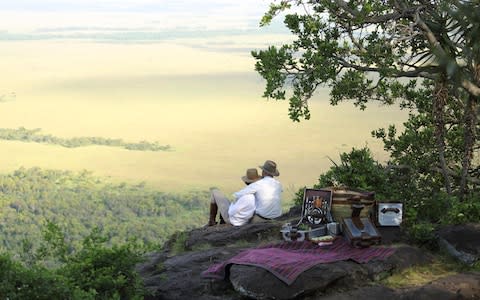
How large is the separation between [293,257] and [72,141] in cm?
18520

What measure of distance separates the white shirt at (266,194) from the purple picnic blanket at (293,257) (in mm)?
1514

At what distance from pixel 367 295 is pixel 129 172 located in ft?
483

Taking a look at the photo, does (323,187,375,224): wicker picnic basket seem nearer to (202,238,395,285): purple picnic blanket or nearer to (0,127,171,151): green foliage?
(202,238,395,285): purple picnic blanket

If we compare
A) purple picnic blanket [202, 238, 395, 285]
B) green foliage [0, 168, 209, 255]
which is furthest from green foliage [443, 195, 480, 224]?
green foliage [0, 168, 209, 255]

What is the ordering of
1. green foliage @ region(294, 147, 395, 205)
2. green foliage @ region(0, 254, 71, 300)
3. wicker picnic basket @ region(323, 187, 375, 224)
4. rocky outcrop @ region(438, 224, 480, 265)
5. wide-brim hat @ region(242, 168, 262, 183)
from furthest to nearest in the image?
green foliage @ region(294, 147, 395, 205), wide-brim hat @ region(242, 168, 262, 183), wicker picnic basket @ region(323, 187, 375, 224), rocky outcrop @ region(438, 224, 480, 265), green foliage @ region(0, 254, 71, 300)

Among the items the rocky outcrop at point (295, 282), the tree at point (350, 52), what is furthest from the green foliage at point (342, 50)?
the rocky outcrop at point (295, 282)

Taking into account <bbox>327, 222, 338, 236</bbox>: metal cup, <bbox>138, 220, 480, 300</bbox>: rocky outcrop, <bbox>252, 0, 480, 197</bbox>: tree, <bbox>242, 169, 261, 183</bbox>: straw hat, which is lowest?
<bbox>138, 220, 480, 300</bbox>: rocky outcrop

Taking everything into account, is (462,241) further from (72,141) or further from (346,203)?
(72,141)

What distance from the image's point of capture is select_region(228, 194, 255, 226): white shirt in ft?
28.2

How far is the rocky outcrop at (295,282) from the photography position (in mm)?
5953

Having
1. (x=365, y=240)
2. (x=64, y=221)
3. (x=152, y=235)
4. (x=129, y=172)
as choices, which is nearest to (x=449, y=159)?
(x=365, y=240)

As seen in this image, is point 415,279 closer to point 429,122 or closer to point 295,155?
point 429,122

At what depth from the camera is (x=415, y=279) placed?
649cm

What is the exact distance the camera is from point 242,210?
8.62 meters
